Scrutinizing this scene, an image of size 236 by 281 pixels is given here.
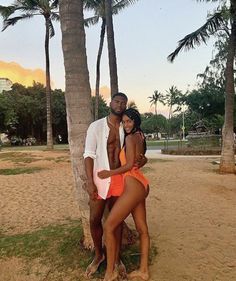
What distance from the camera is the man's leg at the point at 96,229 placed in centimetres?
426

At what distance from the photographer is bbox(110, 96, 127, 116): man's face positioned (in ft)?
13.8

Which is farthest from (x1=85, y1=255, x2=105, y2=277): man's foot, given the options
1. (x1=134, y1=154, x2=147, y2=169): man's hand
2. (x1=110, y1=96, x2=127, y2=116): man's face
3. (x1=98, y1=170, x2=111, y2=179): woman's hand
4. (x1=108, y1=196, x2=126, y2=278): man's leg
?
(x1=110, y1=96, x2=127, y2=116): man's face

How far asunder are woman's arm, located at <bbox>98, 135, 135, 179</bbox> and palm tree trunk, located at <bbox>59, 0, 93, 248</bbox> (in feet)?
3.05

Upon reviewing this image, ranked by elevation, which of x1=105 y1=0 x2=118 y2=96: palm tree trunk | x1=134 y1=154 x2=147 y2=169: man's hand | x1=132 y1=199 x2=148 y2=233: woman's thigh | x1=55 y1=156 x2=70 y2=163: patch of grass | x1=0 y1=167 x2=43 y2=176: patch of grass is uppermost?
x1=105 y1=0 x2=118 y2=96: palm tree trunk

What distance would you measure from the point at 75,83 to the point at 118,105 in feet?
3.43

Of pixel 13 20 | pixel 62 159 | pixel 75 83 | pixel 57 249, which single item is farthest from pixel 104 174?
pixel 13 20

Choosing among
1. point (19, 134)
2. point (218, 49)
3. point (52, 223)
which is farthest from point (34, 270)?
point (19, 134)

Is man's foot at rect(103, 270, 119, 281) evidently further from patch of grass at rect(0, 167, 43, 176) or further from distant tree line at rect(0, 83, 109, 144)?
distant tree line at rect(0, 83, 109, 144)

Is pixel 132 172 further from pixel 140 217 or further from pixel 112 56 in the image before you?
pixel 112 56

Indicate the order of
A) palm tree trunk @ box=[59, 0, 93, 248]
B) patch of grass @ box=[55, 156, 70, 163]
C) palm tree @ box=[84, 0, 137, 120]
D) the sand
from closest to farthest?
the sand → palm tree trunk @ box=[59, 0, 93, 248] → patch of grass @ box=[55, 156, 70, 163] → palm tree @ box=[84, 0, 137, 120]

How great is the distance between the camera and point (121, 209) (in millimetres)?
4035

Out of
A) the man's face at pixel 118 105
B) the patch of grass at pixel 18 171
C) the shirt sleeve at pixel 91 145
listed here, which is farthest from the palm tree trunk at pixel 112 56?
the shirt sleeve at pixel 91 145

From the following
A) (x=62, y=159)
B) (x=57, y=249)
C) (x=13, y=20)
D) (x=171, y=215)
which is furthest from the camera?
(x=13, y=20)

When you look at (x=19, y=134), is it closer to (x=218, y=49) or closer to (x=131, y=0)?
(x=218, y=49)
